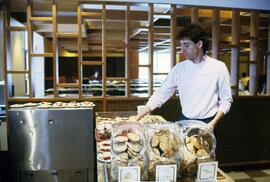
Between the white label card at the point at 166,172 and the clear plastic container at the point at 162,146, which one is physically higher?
the clear plastic container at the point at 162,146

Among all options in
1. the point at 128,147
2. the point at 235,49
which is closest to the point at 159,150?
the point at 128,147

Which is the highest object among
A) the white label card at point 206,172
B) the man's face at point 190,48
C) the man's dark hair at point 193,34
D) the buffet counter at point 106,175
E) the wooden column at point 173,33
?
the wooden column at point 173,33

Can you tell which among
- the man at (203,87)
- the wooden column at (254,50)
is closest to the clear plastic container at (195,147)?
the man at (203,87)

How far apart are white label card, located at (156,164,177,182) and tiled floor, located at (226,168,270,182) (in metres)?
2.76

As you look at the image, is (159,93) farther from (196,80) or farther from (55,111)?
(55,111)

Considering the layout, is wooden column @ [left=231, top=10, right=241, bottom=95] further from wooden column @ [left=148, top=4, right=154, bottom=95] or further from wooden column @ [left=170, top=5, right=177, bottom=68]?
wooden column @ [left=148, top=4, right=154, bottom=95]

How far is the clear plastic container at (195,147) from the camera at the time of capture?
40.4 inches

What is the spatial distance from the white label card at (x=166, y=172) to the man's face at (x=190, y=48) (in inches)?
40.1

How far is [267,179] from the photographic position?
11.2ft

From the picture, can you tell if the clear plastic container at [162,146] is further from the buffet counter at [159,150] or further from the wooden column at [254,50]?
the wooden column at [254,50]

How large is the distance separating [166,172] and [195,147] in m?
0.18

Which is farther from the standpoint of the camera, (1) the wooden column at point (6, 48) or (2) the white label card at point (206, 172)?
(1) the wooden column at point (6, 48)

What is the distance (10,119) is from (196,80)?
124 centimetres

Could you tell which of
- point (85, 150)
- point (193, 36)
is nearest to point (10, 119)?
point (85, 150)
